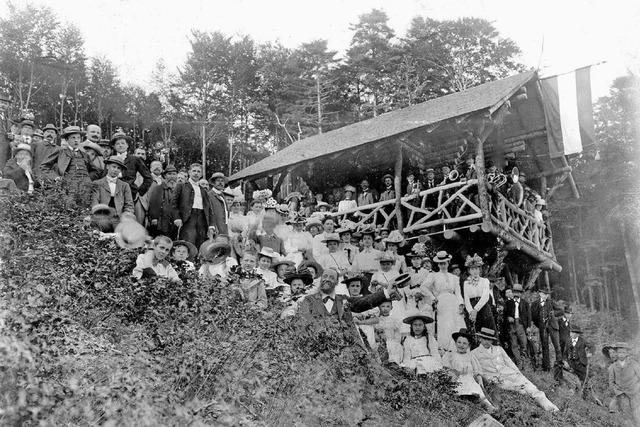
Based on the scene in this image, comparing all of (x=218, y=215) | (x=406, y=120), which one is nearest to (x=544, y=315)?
(x=406, y=120)

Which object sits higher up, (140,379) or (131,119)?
(131,119)

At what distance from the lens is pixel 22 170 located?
7359mm

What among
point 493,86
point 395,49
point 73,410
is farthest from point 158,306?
point 395,49

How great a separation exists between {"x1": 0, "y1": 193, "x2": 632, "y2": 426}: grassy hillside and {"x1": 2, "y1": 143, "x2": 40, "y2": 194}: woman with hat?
1.30 meters

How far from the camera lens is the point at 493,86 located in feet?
45.4

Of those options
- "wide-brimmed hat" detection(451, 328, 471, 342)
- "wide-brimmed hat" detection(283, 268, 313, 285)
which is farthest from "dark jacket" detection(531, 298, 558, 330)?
"wide-brimmed hat" detection(283, 268, 313, 285)

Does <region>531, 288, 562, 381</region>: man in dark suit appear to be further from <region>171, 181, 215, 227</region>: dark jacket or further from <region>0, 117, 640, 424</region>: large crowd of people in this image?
<region>171, 181, 215, 227</region>: dark jacket

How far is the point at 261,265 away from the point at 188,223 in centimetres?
142

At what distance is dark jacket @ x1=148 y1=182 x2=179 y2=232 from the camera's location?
8.24 metres

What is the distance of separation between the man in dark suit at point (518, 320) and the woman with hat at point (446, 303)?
2.10 metres

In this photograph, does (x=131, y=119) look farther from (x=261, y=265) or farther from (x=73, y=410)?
(x=73, y=410)

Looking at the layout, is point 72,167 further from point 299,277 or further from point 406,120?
point 406,120

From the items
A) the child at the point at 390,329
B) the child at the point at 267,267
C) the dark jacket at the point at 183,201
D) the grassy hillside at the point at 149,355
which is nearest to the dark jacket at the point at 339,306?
the child at the point at 390,329

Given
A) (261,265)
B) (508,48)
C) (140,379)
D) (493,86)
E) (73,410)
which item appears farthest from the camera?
(508,48)
